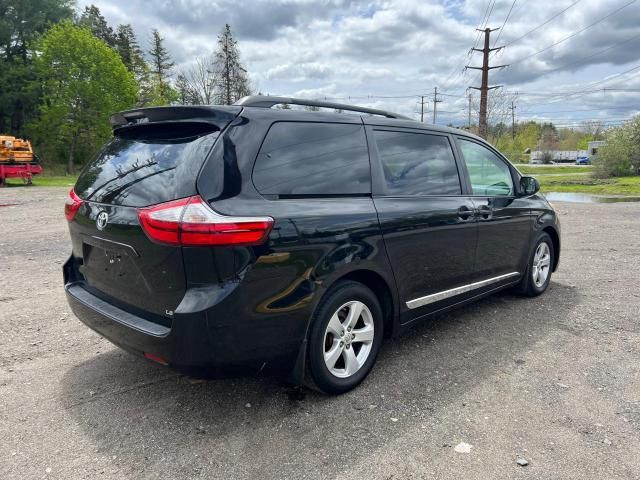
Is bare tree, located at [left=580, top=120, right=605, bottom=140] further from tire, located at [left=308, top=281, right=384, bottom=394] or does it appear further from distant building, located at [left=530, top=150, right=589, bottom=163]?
tire, located at [left=308, top=281, right=384, bottom=394]

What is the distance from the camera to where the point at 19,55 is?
3884 centimetres

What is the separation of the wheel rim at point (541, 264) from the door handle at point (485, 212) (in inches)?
49.9

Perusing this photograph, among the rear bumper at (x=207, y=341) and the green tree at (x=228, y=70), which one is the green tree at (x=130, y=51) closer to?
the green tree at (x=228, y=70)

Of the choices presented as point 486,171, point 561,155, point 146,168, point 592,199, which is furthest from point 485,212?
point 561,155

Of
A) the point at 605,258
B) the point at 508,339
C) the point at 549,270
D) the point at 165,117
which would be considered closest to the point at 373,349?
the point at 508,339

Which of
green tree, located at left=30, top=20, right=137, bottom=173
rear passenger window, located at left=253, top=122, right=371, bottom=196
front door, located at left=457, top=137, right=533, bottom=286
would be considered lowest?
front door, located at left=457, top=137, right=533, bottom=286

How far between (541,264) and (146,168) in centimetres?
455

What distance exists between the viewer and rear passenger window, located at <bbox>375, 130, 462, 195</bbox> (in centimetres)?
347

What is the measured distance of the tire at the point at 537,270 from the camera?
5105mm

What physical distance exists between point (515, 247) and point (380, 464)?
311cm

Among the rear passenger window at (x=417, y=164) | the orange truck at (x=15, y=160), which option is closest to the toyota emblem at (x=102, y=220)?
the rear passenger window at (x=417, y=164)

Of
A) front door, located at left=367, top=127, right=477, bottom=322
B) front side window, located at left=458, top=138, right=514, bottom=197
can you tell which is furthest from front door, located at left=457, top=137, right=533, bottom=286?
front door, located at left=367, top=127, right=477, bottom=322

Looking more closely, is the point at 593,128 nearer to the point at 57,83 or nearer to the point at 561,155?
the point at 561,155

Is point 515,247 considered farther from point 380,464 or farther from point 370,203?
point 380,464
